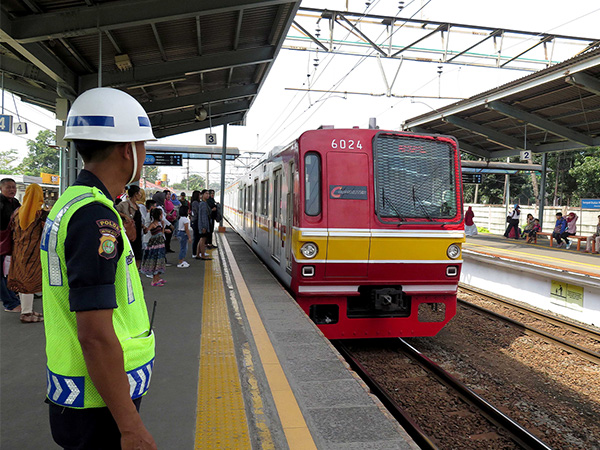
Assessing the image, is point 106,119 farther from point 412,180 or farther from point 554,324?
point 554,324

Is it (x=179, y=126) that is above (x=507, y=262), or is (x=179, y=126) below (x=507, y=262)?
above

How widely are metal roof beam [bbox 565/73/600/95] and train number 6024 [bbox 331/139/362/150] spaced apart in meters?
7.35

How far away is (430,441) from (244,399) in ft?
5.59

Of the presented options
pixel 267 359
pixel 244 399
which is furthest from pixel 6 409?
pixel 267 359

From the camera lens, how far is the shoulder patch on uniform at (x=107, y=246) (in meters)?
1.40

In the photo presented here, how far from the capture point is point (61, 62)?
8898 millimetres

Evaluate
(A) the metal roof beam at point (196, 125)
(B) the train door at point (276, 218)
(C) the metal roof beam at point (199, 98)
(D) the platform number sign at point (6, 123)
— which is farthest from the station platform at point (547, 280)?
(D) the platform number sign at point (6, 123)

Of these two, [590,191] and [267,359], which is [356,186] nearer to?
[267,359]

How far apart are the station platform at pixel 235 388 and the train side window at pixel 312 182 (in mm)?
1422

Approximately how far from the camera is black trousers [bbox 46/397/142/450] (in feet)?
4.95

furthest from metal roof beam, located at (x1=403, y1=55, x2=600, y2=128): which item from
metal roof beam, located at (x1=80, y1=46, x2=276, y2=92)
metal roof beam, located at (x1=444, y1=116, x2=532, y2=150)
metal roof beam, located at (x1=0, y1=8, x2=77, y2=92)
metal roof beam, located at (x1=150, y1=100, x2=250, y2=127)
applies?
metal roof beam, located at (x1=0, y1=8, x2=77, y2=92)

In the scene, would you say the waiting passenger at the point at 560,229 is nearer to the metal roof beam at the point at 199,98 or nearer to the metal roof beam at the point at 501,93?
the metal roof beam at the point at 501,93

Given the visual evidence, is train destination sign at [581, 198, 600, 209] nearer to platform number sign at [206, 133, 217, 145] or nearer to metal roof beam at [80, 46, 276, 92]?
platform number sign at [206, 133, 217, 145]

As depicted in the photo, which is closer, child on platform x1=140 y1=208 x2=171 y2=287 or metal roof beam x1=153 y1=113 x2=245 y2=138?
child on platform x1=140 y1=208 x2=171 y2=287
